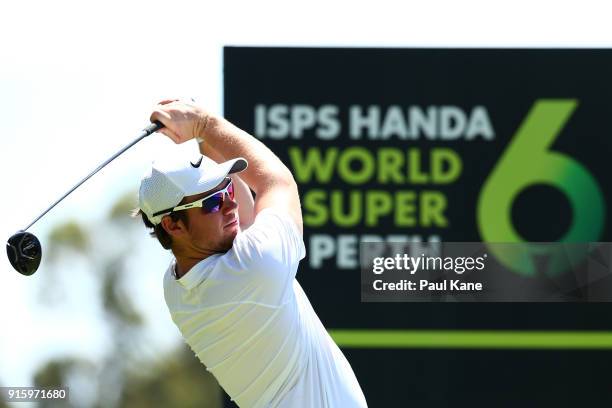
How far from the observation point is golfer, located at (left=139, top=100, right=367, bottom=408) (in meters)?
3.14

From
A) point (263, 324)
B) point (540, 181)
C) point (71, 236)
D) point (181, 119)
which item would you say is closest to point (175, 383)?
point (71, 236)

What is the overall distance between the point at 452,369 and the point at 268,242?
129 inches

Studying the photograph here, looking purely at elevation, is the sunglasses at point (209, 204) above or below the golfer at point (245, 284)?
above

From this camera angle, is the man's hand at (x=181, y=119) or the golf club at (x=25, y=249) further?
the golf club at (x=25, y=249)

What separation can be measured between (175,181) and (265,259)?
1.00ft

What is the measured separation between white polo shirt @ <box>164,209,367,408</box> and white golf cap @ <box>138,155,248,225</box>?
16 cm

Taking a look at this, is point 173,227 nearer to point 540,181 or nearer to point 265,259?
point 265,259

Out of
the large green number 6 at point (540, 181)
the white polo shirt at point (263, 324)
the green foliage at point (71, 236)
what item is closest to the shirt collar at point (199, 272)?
the white polo shirt at point (263, 324)

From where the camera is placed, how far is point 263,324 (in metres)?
3.17

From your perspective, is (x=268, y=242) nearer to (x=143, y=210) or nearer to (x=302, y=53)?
(x=143, y=210)

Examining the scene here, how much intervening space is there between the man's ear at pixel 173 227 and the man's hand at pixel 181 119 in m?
0.30

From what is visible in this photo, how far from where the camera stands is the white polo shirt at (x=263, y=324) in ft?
10.3

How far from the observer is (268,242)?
10.2ft

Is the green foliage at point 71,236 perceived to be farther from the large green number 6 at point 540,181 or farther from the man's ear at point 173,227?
the man's ear at point 173,227
